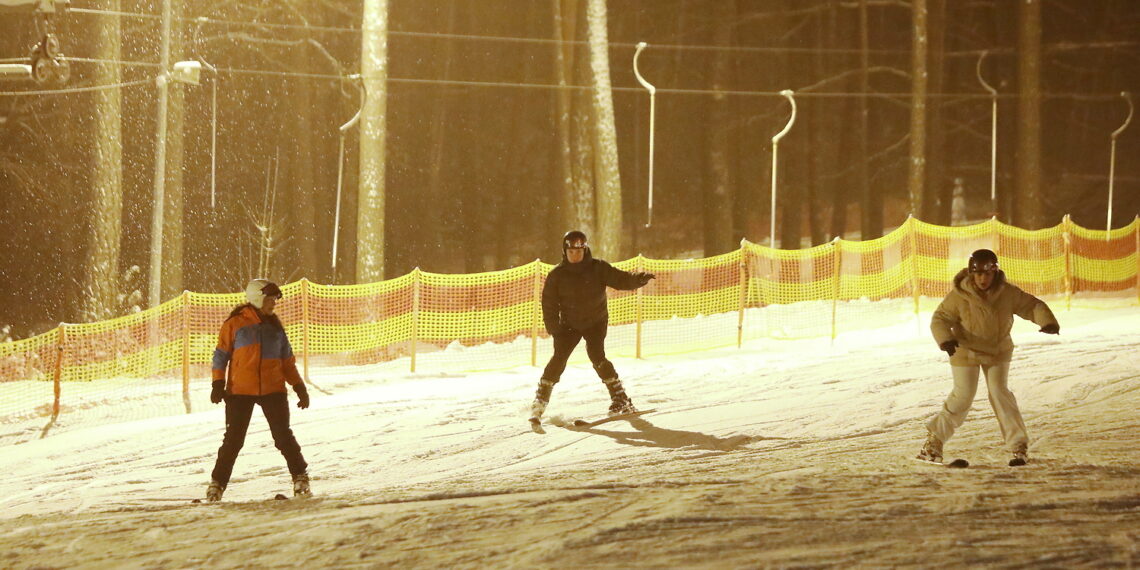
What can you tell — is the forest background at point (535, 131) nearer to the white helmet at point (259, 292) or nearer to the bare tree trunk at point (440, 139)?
the bare tree trunk at point (440, 139)

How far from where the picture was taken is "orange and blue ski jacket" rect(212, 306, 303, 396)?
338 inches

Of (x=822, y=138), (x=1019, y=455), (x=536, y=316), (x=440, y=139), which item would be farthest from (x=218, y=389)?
(x=822, y=138)

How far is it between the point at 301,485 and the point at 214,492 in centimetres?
63

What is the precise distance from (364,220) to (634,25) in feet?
83.0

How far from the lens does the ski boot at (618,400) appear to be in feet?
37.8

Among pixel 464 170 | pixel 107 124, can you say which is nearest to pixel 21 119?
pixel 107 124

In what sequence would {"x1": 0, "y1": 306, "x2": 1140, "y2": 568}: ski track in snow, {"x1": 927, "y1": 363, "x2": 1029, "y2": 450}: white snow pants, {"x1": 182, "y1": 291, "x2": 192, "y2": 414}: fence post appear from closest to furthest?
{"x1": 0, "y1": 306, "x2": 1140, "y2": 568}: ski track in snow < {"x1": 927, "y1": 363, "x2": 1029, "y2": 450}: white snow pants < {"x1": 182, "y1": 291, "x2": 192, "y2": 414}: fence post

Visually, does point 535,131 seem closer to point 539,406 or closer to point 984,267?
point 539,406

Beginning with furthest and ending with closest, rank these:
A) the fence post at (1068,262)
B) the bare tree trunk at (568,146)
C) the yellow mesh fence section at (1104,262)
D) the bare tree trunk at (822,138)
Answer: the bare tree trunk at (822,138)
the bare tree trunk at (568,146)
the yellow mesh fence section at (1104,262)
the fence post at (1068,262)

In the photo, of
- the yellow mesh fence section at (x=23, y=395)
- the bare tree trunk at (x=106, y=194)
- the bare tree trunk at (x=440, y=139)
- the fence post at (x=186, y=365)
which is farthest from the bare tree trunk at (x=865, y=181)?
the yellow mesh fence section at (x=23, y=395)

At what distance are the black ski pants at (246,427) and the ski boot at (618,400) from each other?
348 cm

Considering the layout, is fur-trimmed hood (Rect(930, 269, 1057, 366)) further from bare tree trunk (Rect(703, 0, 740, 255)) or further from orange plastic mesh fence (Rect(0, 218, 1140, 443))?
bare tree trunk (Rect(703, 0, 740, 255))

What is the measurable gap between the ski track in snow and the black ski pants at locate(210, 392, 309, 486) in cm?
40

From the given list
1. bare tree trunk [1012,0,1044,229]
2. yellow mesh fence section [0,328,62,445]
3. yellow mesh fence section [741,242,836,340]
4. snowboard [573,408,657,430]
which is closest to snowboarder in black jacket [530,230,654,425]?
snowboard [573,408,657,430]
